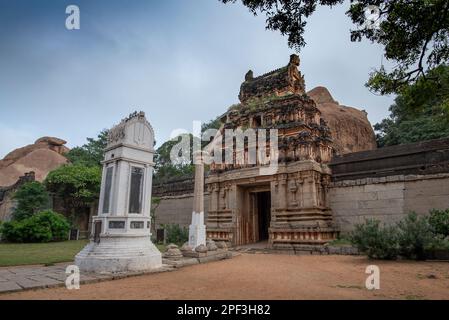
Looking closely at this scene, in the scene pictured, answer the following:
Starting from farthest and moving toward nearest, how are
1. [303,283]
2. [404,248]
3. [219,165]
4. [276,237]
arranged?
[219,165] → [276,237] → [404,248] → [303,283]

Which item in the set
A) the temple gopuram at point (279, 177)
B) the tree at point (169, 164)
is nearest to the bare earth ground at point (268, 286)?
the temple gopuram at point (279, 177)

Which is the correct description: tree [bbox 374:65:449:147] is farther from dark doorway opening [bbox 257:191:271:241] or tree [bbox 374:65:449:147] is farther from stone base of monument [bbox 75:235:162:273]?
dark doorway opening [bbox 257:191:271:241]

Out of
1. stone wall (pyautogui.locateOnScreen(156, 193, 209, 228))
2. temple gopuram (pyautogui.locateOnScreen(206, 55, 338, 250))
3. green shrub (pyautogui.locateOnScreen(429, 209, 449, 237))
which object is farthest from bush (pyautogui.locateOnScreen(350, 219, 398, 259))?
stone wall (pyautogui.locateOnScreen(156, 193, 209, 228))

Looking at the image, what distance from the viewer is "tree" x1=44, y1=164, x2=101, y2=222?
20.4 m

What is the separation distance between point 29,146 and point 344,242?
44.8m

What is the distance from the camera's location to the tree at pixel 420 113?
580 cm

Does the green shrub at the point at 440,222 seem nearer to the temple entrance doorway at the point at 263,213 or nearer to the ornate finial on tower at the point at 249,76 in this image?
the temple entrance doorway at the point at 263,213

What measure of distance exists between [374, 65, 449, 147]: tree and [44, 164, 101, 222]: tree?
19422mm

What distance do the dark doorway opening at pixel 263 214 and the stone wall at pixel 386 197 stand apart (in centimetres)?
442

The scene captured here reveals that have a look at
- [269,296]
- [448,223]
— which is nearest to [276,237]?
[448,223]

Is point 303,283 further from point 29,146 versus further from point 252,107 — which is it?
point 29,146

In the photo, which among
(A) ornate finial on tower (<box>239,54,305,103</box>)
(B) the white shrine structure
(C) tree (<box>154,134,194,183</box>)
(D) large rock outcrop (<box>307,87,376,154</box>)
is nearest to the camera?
(B) the white shrine structure

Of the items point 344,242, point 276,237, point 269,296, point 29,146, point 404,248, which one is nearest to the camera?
point 269,296

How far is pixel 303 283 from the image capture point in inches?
212
